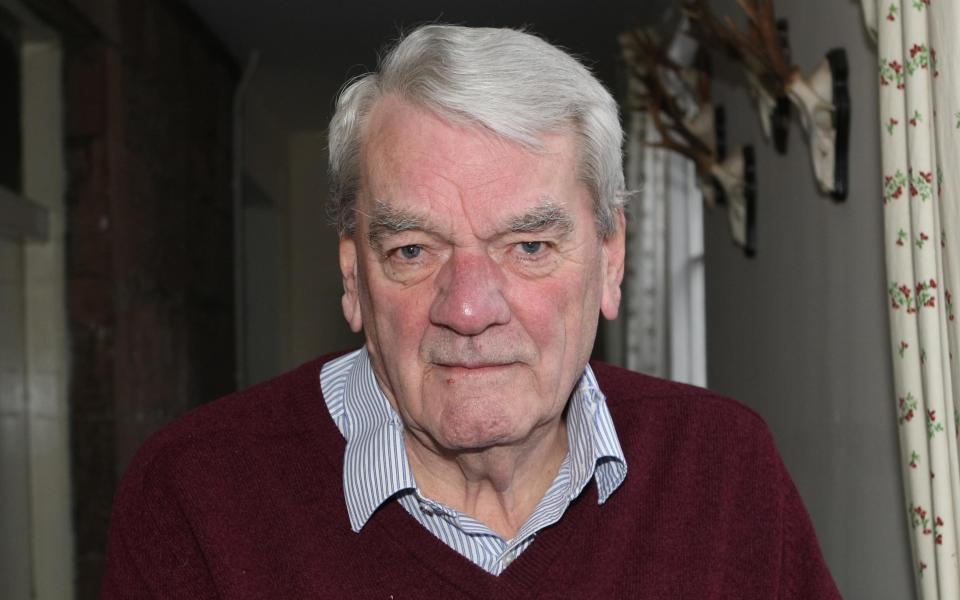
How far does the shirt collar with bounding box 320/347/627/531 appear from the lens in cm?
130

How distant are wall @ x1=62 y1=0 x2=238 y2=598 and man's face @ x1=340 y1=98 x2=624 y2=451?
8.87 ft

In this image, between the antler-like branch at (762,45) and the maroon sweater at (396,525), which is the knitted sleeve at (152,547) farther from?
the antler-like branch at (762,45)

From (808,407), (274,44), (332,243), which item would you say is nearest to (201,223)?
(274,44)

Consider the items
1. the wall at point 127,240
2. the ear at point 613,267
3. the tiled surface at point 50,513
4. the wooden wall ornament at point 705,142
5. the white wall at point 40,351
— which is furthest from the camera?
the wall at point 127,240

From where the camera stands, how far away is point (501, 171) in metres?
1.21

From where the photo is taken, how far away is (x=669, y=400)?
1537 mm

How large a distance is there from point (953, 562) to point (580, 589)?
1.64ft

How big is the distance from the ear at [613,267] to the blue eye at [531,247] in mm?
165

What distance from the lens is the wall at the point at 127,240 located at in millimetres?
3715

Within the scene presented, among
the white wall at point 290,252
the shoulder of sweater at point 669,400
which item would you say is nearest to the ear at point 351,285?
the shoulder of sweater at point 669,400

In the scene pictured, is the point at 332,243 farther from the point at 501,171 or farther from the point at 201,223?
the point at 501,171

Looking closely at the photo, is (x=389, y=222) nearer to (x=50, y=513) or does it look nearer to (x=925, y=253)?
(x=925, y=253)

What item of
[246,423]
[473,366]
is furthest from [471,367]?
[246,423]

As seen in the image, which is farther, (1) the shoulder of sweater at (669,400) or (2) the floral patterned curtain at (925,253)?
(1) the shoulder of sweater at (669,400)
